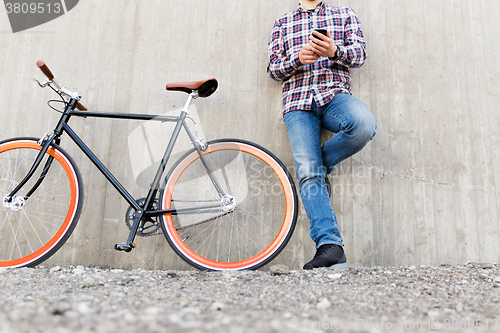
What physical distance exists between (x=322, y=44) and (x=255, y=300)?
131 centimetres

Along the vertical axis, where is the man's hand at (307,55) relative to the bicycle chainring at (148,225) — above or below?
above

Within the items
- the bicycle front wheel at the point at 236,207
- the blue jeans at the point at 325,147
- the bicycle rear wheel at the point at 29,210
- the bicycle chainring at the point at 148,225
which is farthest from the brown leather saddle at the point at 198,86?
the bicycle rear wheel at the point at 29,210

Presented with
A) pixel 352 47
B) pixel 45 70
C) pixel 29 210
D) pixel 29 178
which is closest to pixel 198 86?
pixel 45 70

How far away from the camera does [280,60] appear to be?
5.99ft

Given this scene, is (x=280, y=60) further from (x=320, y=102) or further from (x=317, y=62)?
(x=320, y=102)

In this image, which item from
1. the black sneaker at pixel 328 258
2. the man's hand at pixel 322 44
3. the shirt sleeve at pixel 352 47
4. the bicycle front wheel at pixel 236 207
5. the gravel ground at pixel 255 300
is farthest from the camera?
the bicycle front wheel at pixel 236 207

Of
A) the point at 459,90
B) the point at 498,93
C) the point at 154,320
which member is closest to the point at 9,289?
the point at 154,320

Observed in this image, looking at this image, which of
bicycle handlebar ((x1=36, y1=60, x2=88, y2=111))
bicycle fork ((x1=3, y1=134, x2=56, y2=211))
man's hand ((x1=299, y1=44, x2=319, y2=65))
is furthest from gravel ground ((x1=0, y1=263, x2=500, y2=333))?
man's hand ((x1=299, y1=44, x2=319, y2=65))

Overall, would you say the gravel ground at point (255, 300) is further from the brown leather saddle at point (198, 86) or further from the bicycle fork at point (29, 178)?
the brown leather saddle at point (198, 86)

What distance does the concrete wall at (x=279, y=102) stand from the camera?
1.96 meters

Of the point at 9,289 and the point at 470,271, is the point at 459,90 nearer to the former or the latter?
the point at 470,271

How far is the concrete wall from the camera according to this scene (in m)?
1.96

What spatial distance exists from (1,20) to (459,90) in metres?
3.47

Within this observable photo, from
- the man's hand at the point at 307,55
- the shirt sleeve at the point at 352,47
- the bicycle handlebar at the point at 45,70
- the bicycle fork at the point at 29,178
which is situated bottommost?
the bicycle fork at the point at 29,178
